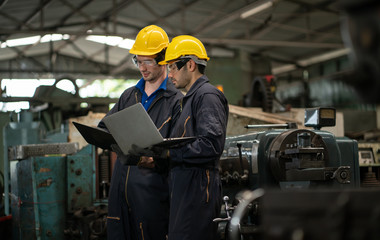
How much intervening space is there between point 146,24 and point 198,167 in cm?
823

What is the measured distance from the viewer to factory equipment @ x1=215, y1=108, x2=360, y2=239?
221 centimetres

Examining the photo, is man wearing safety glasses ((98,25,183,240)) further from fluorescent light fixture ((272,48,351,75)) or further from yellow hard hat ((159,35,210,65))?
fluorescent light fixture ((272,48,351,75))

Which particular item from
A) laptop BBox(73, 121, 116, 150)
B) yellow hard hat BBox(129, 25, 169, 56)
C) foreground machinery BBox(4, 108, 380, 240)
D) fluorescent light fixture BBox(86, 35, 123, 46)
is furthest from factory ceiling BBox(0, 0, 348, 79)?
laptop BBox(73, 121, 116, 150)

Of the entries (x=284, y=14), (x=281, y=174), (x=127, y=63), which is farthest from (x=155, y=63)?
(x=127, y=63)

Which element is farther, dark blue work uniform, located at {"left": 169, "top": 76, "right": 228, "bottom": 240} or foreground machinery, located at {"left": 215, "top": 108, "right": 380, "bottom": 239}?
dark blue work uniform, located at {"left": 169, "top": 76, "right": 228, "bottom": 240}

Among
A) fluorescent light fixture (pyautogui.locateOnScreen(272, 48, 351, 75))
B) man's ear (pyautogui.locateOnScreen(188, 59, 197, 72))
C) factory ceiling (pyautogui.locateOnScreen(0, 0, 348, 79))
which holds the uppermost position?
factory ceiling (pyautogui.locateOnScreen(0, 0, 348, 79))

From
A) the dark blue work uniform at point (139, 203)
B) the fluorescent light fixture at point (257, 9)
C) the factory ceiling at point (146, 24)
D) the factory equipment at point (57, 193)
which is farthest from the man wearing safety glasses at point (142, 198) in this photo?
the fluorescent light fixture at point (257, 9)

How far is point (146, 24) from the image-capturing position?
Result: 9938mm

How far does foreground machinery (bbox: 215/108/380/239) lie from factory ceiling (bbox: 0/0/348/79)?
4.89 metres

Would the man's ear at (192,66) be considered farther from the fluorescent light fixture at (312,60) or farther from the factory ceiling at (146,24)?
the fluorescent light fixture at (312,60)

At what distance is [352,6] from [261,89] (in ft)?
16.1

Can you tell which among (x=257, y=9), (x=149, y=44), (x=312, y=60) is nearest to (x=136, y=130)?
(x=149, y=44)

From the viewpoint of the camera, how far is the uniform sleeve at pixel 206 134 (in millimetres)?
2020

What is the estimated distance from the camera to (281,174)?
2.34m
